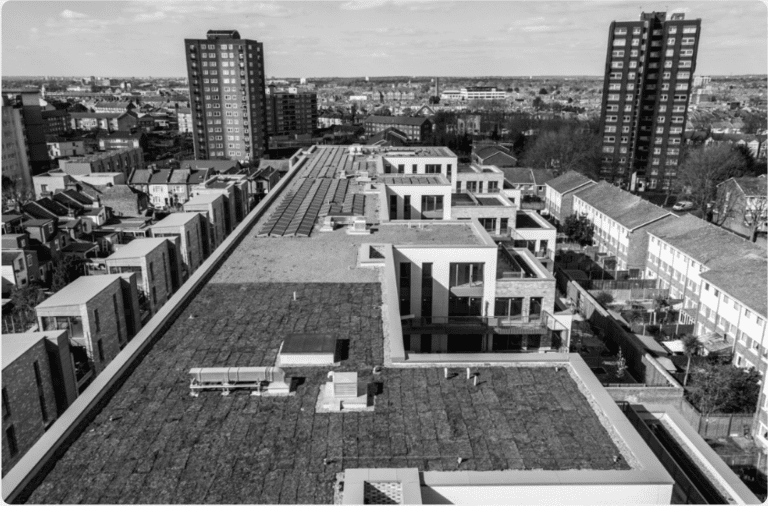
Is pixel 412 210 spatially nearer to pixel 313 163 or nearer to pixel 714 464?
pixel 313 163

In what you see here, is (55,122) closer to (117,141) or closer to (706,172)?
(117,141)

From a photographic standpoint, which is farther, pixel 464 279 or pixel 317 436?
pixel 464 279

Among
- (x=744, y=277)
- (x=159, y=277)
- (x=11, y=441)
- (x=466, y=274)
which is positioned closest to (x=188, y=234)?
(x=159, y=277)

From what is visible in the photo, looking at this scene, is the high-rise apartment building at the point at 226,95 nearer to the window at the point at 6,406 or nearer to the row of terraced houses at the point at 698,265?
the row of terraced houses at the point at 698,265

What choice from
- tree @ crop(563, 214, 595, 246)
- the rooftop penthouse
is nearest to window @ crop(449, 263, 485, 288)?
the rooftop penthouse

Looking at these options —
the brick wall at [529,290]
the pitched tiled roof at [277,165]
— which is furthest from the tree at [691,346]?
the pitched tiled roof at [277,165]

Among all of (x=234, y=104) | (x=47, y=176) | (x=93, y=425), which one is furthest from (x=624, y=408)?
(x=234, y=104)

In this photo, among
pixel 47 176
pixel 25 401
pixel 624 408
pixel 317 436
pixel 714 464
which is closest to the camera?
pixel 317 436
